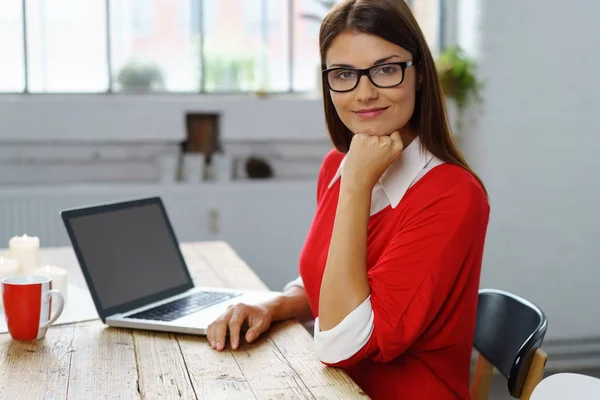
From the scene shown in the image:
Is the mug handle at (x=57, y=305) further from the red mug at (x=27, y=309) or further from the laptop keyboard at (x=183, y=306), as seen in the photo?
the laptop keyboard at (x=183, y=306)

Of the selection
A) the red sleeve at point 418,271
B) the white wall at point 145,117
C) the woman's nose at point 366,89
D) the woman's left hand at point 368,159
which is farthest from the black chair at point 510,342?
the white wall at point 145,117

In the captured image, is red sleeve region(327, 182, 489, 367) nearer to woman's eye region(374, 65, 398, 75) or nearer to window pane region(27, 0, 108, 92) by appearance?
woman's eye region(374, 65, 398, 75)

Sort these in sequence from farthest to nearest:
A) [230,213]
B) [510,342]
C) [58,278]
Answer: [230,213] < [58,278] < [510,342]

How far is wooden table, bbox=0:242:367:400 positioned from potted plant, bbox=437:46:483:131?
7.84 feet

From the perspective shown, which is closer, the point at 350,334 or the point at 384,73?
the point at 350,334

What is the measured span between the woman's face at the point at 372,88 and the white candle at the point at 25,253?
913mm

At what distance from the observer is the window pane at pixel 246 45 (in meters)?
4.10

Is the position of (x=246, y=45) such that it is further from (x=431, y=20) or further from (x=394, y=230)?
(x=394, y=230)

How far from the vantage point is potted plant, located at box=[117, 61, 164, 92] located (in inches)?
157

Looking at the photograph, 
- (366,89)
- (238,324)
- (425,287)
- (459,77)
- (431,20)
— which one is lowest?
(238,324)

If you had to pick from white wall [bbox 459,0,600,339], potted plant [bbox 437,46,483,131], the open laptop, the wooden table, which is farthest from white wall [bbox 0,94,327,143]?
the wooden table

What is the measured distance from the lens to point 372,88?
1.50 m

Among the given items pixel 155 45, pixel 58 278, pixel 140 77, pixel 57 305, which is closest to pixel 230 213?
pixel 140 77

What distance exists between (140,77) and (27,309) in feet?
8.65
